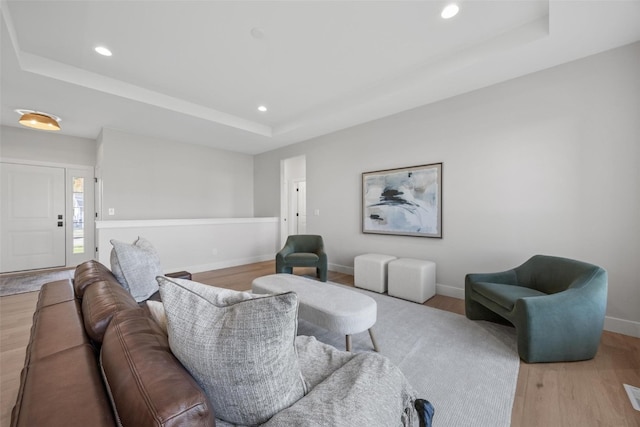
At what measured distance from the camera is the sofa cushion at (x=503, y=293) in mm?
2176

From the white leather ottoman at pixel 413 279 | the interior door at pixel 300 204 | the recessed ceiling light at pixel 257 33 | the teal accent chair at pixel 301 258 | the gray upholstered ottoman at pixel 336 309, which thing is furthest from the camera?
the interior door at pixel 300 204

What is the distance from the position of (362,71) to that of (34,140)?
5.92 meters

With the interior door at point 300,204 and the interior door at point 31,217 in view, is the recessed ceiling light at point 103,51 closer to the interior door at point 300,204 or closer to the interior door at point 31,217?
the interior door at point 31,217

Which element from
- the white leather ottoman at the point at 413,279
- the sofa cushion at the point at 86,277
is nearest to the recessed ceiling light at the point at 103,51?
the sofa cushion at the point at 86,277

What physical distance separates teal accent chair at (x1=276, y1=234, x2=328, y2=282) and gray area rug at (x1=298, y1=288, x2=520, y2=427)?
1298 mm

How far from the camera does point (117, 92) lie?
3.14m

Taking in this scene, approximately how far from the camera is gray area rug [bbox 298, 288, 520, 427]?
151 cm

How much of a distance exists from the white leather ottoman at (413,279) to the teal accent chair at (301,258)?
106 cm

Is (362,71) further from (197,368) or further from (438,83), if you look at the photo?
(197,368)

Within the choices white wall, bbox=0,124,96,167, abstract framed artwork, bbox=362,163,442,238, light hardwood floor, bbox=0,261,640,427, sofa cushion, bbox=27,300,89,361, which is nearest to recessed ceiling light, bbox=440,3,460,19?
abstract framed artwork, bbox=362,163,442,238

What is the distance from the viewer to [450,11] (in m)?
2.13

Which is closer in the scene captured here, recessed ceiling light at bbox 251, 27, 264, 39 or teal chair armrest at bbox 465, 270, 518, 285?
recessed ceiling light at bbox 251, 27, 264, 39

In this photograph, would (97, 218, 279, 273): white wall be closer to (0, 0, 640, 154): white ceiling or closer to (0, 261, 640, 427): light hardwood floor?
(0, 261, 640, 427): light hardwood floor

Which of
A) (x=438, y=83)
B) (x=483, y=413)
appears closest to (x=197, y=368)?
(x=483, y=413)
